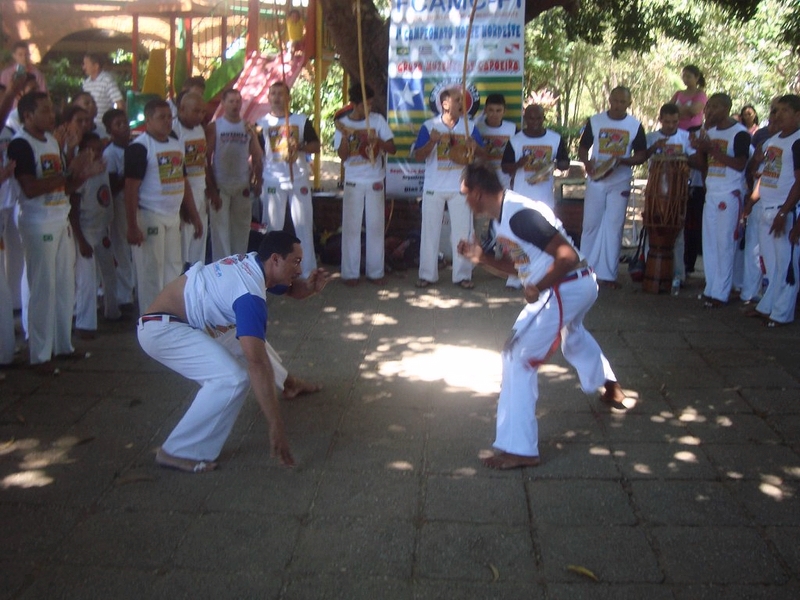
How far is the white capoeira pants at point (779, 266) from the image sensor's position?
788cm

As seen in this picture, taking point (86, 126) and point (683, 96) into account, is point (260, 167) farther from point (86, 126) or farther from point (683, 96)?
point (683, 96)

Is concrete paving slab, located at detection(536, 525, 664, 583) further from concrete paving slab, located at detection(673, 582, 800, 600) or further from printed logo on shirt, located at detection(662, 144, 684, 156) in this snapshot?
printed logo on shirt, located at detection(662, 144, 684, 156)

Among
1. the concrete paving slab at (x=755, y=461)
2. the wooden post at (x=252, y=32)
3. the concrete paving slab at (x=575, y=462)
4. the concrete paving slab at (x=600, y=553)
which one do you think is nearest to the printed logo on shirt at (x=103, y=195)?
the concrete paving slab at (x=575, y=462)

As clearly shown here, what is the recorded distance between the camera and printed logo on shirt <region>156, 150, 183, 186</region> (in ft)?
23.7

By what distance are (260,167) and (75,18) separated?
328 inches

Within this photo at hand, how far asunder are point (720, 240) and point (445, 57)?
3.63 m

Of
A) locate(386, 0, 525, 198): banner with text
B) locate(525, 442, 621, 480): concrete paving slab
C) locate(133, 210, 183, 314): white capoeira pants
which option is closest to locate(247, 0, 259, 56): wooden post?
locate(386, 0, 525, 198): banner with text

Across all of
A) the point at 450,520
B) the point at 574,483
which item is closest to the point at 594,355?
the point at 574,483

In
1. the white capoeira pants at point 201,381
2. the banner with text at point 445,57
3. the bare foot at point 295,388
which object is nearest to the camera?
the white capoeira pants at point 201,381

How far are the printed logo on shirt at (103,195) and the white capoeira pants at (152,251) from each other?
45cm

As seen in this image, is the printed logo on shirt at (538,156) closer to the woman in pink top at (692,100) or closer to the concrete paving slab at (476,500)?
the woman in pink top at (692,100)

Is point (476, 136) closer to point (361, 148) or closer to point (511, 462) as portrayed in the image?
point (361, 148)

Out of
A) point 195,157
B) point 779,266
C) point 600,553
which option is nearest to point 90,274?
point 195,157

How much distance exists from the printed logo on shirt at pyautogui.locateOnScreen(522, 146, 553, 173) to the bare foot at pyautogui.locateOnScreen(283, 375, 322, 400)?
3885mm
